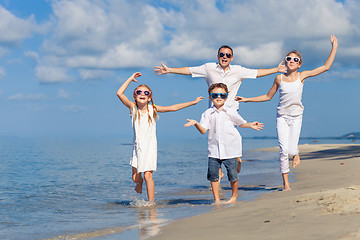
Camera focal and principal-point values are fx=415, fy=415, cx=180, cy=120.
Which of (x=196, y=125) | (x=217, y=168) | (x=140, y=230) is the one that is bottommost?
(x=140, y=230)

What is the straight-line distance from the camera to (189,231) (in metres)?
4.27

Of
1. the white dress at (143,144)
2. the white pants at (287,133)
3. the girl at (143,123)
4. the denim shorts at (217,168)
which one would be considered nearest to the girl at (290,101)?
the white pants at (287,133)

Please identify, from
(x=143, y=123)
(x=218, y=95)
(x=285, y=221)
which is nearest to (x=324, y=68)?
(x=218, y=95)

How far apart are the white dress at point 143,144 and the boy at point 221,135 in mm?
1035

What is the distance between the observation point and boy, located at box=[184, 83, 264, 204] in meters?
6.58

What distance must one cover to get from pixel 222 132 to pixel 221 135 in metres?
0.05

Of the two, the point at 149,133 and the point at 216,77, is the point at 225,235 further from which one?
the point at 216,77

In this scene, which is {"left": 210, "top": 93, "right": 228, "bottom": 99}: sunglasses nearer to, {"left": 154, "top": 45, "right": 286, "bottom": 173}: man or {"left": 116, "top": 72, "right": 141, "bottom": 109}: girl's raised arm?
{"left": 154, "top": 45, "right": 286, "bottom": 173}: man

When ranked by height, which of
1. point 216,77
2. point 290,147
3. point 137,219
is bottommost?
point 137,219

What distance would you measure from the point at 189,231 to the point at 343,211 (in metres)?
1.53

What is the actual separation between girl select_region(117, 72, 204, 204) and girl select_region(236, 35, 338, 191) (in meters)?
1.74

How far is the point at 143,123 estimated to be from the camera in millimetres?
7133

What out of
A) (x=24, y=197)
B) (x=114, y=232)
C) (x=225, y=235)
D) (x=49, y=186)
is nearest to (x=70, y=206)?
(x=24, y=197)

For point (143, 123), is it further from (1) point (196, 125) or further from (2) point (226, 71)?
(2) point (226, 71)
